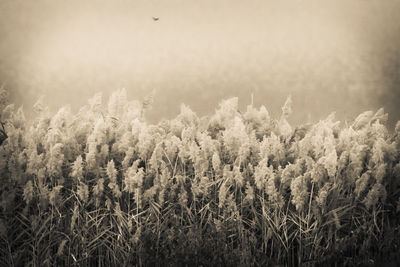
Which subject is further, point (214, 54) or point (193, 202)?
point (214, 54)

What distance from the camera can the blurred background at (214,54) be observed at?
5.52 meters

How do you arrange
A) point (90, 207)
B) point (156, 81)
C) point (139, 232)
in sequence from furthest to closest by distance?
point (156, 81) < point (90, 207) < point (139, 232)

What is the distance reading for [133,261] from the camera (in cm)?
337

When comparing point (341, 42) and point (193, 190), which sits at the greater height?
point (341, 42)

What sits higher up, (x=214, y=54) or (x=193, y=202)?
(x=214, y=54)

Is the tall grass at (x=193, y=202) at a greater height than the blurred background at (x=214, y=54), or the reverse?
the blurred background at (x=214, y=54)

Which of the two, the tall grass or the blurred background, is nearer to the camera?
the tall grass

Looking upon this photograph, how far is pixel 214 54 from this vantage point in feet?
18.3

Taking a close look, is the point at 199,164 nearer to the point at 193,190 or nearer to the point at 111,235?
the point at 193,190

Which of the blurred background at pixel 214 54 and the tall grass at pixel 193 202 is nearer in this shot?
the tall grass at pixel 193 202

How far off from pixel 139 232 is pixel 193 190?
1.46ft

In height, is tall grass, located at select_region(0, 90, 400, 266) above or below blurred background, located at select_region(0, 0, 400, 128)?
below

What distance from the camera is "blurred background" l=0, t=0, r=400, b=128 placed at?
5.52 meters

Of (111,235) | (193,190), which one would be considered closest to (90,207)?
(111,235)
